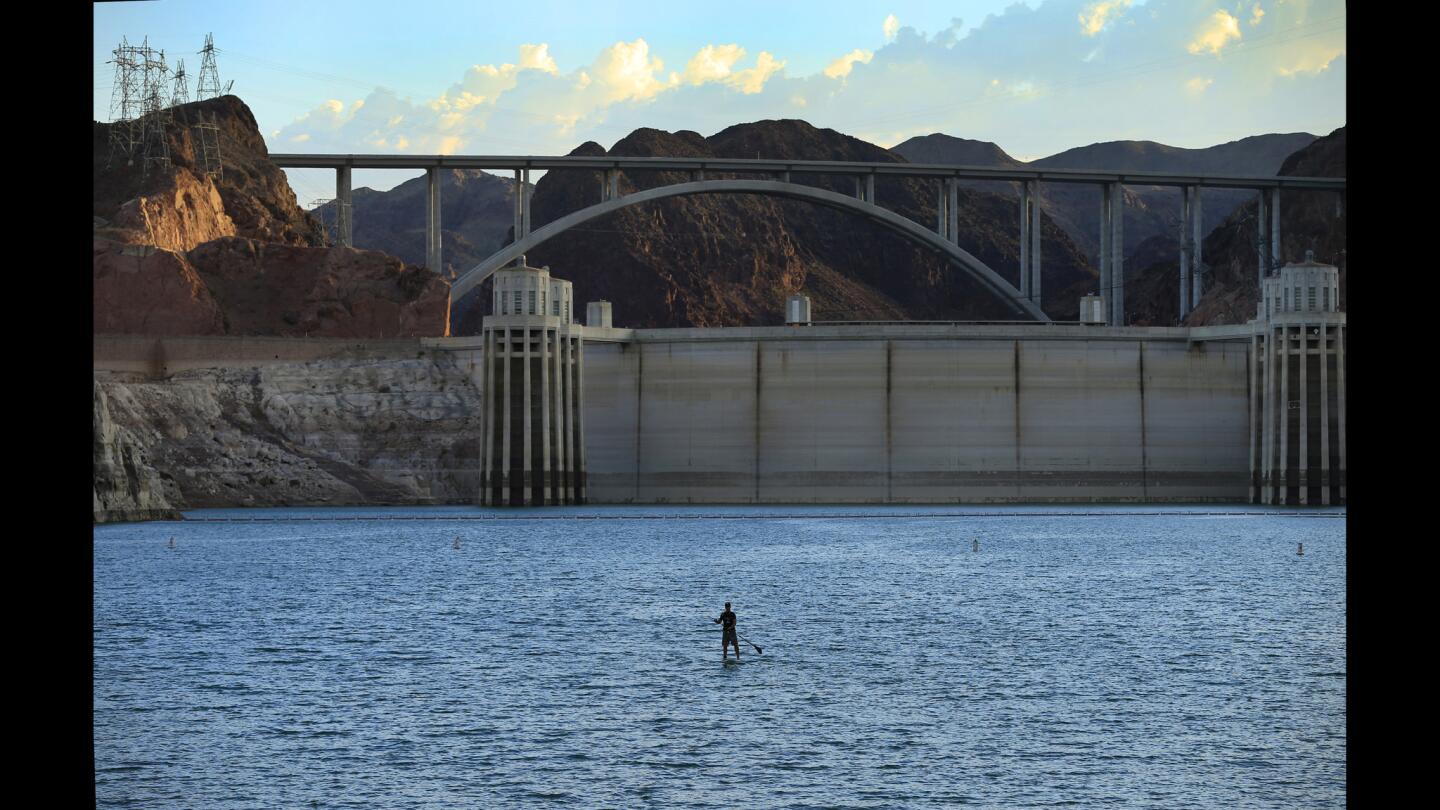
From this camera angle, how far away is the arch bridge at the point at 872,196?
133250 mm

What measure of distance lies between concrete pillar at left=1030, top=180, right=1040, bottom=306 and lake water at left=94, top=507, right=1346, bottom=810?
69.0 metres

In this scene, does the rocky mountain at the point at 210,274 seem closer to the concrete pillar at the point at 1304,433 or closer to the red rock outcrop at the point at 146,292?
the red rock outcrop at the point at 146,292

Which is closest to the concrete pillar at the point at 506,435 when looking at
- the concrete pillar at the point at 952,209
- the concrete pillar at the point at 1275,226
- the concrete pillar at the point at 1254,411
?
the concrete pillar at the point at 1254,411

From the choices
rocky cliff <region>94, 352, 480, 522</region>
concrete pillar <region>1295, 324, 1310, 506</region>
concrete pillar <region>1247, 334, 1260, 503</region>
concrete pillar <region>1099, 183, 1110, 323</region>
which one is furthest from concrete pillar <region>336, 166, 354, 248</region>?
concrete pillar <region>1295, 324, 1310, 506</region>

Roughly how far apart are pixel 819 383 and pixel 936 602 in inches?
1892

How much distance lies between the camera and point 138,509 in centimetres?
9531

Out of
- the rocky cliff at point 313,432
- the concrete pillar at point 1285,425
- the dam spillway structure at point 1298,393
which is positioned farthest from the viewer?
the rocky cliff at point 313,432

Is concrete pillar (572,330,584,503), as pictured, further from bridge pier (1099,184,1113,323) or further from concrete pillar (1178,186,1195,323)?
concrete pillar (1178,186,1195,323)

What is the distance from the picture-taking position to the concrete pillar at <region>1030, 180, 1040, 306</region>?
14625 centimetres

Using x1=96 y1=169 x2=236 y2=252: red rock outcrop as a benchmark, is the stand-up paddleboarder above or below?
below

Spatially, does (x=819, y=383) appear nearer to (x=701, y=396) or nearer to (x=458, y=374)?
(x=701, y=396)

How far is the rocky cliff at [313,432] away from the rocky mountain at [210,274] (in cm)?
710

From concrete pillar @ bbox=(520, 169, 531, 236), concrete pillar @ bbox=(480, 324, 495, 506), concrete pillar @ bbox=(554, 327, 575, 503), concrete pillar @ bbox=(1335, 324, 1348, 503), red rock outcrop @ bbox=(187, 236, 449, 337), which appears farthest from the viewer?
concrete pillar @ bbox=(520, 169, 531, 236)

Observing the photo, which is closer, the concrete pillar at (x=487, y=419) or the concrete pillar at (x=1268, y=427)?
the concrete pillar at (x=1268, y=427)
